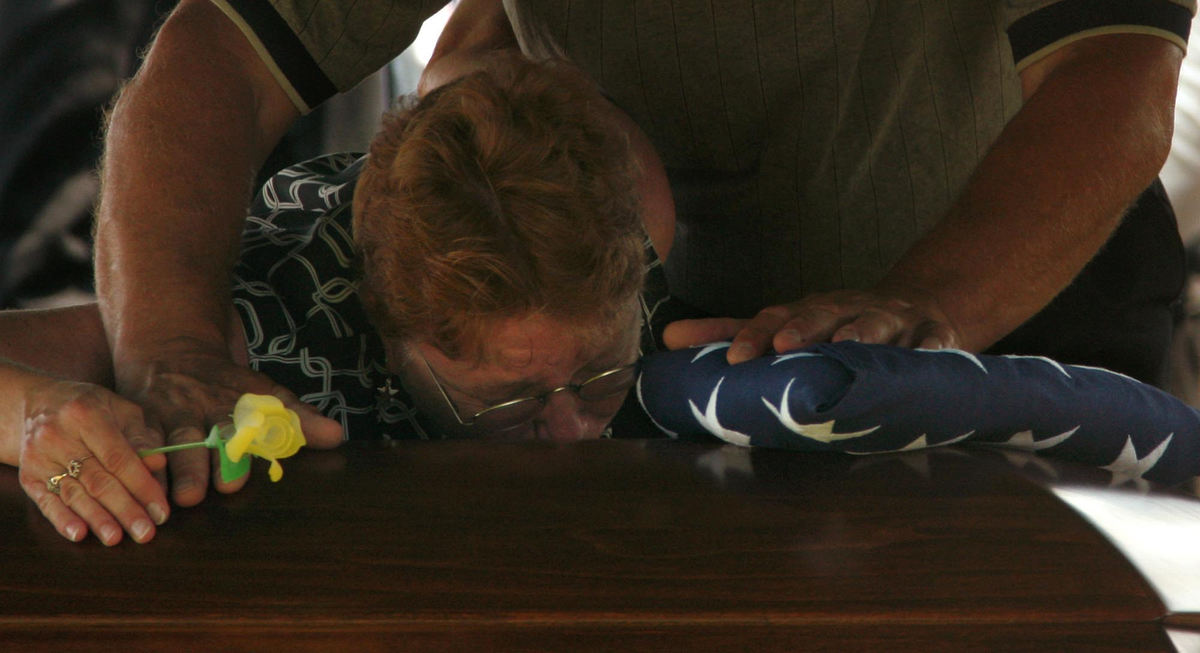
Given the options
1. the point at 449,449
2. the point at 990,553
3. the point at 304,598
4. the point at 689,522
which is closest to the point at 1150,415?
the point at 990,553

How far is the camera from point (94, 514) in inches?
30.1

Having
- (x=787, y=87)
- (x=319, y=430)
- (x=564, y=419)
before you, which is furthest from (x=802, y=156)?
(x=319, y=430)

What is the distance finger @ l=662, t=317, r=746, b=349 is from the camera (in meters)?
1.16

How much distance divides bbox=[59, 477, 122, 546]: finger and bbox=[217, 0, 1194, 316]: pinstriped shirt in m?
0.86

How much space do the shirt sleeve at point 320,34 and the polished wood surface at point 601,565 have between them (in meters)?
0.78

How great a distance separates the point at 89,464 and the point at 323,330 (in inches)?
17.2

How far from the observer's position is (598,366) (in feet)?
3.91

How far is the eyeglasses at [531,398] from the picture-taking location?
1.20 metres

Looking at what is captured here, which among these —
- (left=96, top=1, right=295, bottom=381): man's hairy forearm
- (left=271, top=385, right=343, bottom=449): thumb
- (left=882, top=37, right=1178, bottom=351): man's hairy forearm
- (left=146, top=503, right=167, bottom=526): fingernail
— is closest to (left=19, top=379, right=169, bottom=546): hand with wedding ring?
(left=146, top=503, right=167, bottom=526): fingernail

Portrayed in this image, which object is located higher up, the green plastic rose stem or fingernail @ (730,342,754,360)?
fingernail @ (730,342,754,360)

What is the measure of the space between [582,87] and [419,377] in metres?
0.37

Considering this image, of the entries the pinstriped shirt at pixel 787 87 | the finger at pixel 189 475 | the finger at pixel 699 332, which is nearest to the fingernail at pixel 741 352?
the finger at pixel 699 332

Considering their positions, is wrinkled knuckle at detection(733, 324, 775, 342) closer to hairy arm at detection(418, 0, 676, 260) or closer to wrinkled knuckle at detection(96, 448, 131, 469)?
hairy arm at detection(418, 0, 676, 260)

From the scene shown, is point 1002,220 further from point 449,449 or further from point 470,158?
point 449,449
